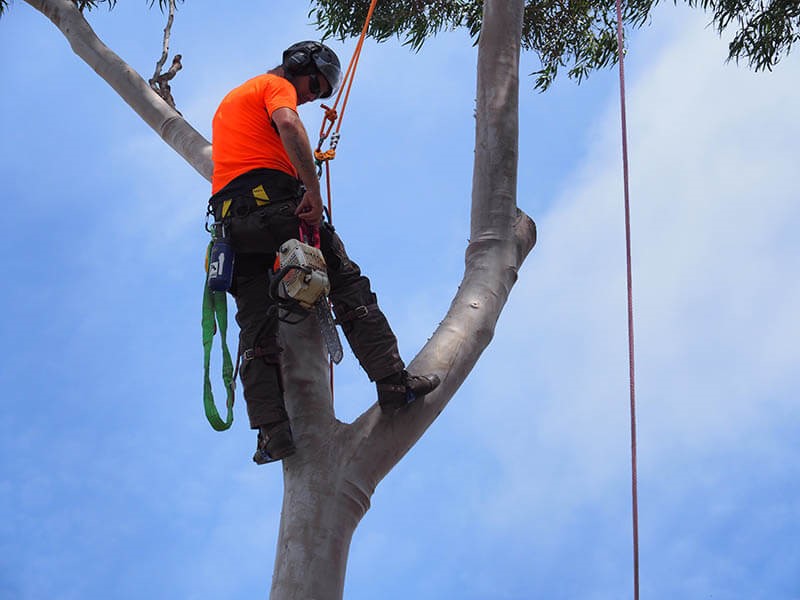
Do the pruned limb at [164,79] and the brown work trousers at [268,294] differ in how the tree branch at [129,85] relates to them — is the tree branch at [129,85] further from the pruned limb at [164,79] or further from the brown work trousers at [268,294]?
the brown work trousers at [268,294]

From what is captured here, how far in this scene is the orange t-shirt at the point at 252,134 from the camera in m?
3.50

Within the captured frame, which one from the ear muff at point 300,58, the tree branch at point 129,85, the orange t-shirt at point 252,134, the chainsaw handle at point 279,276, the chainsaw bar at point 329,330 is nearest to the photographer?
→ the chainsaw handle at point 279,276

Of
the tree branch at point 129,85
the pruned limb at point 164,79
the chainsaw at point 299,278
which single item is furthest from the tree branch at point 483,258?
the pruned limb at point 164,79

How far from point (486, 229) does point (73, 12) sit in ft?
12.4

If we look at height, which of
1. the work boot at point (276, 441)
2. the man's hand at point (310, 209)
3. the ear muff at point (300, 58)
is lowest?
the work boot at point (276, 441)

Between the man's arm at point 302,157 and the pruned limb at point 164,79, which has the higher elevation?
the pruned limb at point 164,79

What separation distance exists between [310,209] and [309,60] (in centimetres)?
66

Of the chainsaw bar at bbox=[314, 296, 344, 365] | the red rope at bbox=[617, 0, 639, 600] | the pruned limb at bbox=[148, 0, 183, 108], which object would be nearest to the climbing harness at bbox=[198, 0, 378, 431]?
the chainsaw bar at bbox=[314, 296, 344, 365]

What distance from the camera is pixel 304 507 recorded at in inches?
121

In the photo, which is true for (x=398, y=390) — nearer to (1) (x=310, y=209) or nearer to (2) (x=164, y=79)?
(1) (x=310, y=209)

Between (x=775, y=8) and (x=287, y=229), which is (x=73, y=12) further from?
(x=775, y=8)

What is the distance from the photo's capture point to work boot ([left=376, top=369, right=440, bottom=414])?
323cm

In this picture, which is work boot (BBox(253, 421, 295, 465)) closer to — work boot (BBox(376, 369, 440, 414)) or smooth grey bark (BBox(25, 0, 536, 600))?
smooth grey bark (BBox(25, 0, 536, 600))

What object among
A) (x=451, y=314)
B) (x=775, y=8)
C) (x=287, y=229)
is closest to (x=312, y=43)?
(x=287, y=229)
